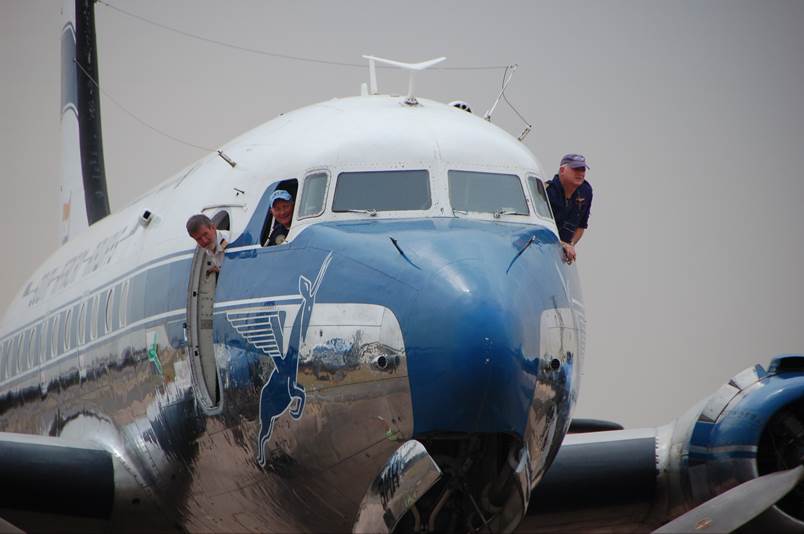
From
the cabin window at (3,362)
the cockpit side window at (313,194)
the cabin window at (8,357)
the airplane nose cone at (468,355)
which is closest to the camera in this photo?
the airplane nose cone at (468,355)

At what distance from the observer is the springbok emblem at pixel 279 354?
930cm

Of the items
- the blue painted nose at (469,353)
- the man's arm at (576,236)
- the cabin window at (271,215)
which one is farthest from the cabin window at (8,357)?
the blue painted nose at (469,353)

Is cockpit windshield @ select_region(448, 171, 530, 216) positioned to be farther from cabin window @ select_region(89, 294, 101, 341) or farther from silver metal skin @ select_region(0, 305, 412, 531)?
cabin window @ select_region(89, 294, 101, 341)

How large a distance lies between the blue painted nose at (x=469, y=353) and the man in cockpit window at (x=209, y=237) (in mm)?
2515

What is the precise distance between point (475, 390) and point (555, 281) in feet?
5.02

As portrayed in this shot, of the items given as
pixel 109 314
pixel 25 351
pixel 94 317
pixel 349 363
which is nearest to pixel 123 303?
pixel 109 314

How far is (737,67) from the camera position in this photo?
94.2 feet

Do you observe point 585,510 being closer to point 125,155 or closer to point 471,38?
point 471,38

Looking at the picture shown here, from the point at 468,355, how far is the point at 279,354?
167cm

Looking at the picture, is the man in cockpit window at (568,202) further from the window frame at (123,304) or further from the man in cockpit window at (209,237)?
the window frame at (123,304)

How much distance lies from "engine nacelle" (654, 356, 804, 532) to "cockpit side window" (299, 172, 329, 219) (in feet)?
14.7

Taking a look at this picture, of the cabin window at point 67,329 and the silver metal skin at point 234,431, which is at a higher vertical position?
the cabin window at point 67,329

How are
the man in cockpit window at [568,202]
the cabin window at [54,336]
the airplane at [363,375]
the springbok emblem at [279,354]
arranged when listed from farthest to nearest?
1. the cabin window at [54,336]
2. the man in cockpit window at [568,202]
3. the springbok emblem at [279,354]
4. the airplane at [363,375]

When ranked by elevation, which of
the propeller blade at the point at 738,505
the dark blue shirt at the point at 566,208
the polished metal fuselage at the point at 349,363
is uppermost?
the dark blue shirt at the point at 566,208
